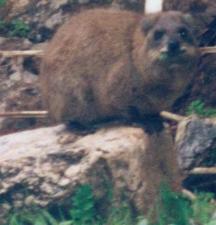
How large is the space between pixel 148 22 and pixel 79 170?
157 cm

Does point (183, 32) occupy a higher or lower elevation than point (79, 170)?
higher

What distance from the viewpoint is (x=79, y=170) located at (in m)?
7.02

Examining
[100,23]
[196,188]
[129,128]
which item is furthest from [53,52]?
[196,188]

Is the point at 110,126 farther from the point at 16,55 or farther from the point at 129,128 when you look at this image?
the point at 16,55

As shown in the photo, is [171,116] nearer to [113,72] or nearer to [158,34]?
[113,72]

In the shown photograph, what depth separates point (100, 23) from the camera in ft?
25.9

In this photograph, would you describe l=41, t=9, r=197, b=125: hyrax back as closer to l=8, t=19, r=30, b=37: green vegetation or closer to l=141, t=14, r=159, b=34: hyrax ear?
l=141, t=14, r=159, b=34: hyrax ear

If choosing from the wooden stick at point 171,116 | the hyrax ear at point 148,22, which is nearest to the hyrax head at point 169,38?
the hyrax ear at point 148,22

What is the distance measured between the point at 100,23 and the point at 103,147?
1.35 m

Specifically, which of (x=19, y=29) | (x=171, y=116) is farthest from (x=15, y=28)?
(x=171, y=116)

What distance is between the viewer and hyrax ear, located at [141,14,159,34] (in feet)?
24.8

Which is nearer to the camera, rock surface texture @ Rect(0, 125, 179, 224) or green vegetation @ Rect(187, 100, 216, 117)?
rock surface texture @ Rect(0, 125, 179, 224)

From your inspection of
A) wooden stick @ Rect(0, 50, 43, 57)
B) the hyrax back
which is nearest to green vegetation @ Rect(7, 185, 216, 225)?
the hyrax back

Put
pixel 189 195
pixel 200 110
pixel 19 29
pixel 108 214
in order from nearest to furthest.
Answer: pixel 108 214, pixel 189 195, pixel 200 110, pixel 19 29
